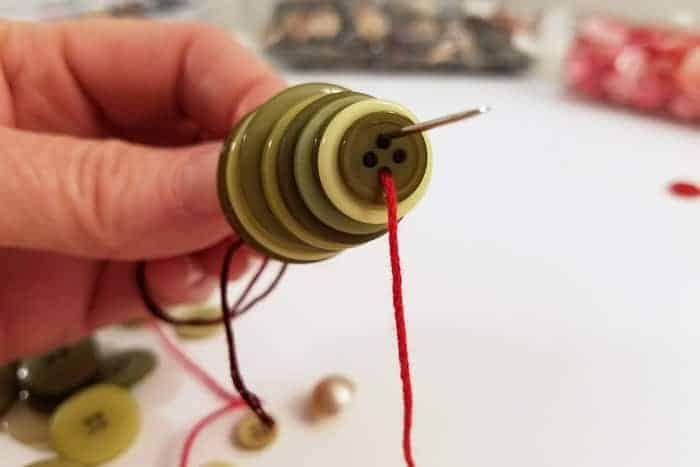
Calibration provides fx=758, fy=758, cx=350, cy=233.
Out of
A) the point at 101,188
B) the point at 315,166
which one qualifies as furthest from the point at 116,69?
the point at 315,166

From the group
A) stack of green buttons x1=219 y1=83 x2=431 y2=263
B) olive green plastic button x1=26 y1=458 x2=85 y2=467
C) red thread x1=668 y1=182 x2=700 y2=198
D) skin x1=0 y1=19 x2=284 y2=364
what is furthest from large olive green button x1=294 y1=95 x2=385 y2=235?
red thread x1=668 y1=182 x2=700 y2=198

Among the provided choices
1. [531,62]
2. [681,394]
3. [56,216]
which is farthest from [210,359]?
[531,62]

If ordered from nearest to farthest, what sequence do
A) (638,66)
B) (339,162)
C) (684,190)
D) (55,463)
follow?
(339,162), (55,463), (684,190), (638,66)

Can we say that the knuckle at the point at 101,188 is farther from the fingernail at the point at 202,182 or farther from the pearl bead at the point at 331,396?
the pearl bead at the point at 331,396

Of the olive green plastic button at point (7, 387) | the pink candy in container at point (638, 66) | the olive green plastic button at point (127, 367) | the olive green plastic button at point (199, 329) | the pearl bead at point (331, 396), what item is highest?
the pink candy in container at point (638, 66)

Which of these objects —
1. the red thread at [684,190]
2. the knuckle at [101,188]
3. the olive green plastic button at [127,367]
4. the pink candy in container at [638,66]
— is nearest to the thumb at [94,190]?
the knuckle at [101,188]

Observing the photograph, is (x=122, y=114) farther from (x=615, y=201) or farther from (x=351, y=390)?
(x=615, y=201)

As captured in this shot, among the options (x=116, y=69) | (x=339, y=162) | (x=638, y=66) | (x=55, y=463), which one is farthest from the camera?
(x=638, y=66)

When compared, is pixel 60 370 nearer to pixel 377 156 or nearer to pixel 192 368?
pixel 192 368
